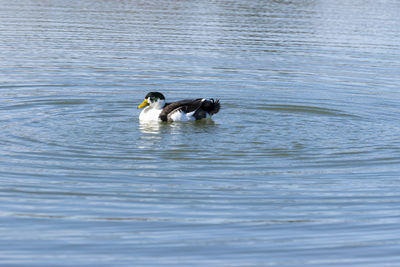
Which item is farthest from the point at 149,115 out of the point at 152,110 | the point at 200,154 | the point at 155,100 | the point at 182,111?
the point at 200,154

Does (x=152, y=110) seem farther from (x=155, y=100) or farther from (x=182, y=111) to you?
(x=182, y=111)

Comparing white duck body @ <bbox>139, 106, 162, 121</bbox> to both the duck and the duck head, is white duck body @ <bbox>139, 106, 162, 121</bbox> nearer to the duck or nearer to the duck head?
the duck

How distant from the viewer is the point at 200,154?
12.4 meters

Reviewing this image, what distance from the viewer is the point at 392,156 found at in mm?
12555

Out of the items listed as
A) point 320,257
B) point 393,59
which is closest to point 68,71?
point 393,59

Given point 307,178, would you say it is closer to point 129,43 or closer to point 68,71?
point 68,71

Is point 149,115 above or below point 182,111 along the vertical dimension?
below

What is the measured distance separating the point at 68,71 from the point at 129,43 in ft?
19.4

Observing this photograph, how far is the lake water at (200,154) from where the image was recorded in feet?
27.5

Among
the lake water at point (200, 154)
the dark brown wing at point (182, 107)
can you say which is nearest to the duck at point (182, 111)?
the dark brown wing at point (182, 107)

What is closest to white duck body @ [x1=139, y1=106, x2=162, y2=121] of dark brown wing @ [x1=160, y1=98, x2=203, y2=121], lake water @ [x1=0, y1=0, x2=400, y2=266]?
dark brown wing @ [x1=160, y1=98, x2=203, y2=121]

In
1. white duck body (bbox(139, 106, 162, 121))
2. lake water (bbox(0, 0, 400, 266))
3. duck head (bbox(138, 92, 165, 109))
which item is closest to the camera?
lake water (bbox(0, 0, 400, 266))

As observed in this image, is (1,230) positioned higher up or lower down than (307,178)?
lower down

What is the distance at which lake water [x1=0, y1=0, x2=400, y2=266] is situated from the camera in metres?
8.38
